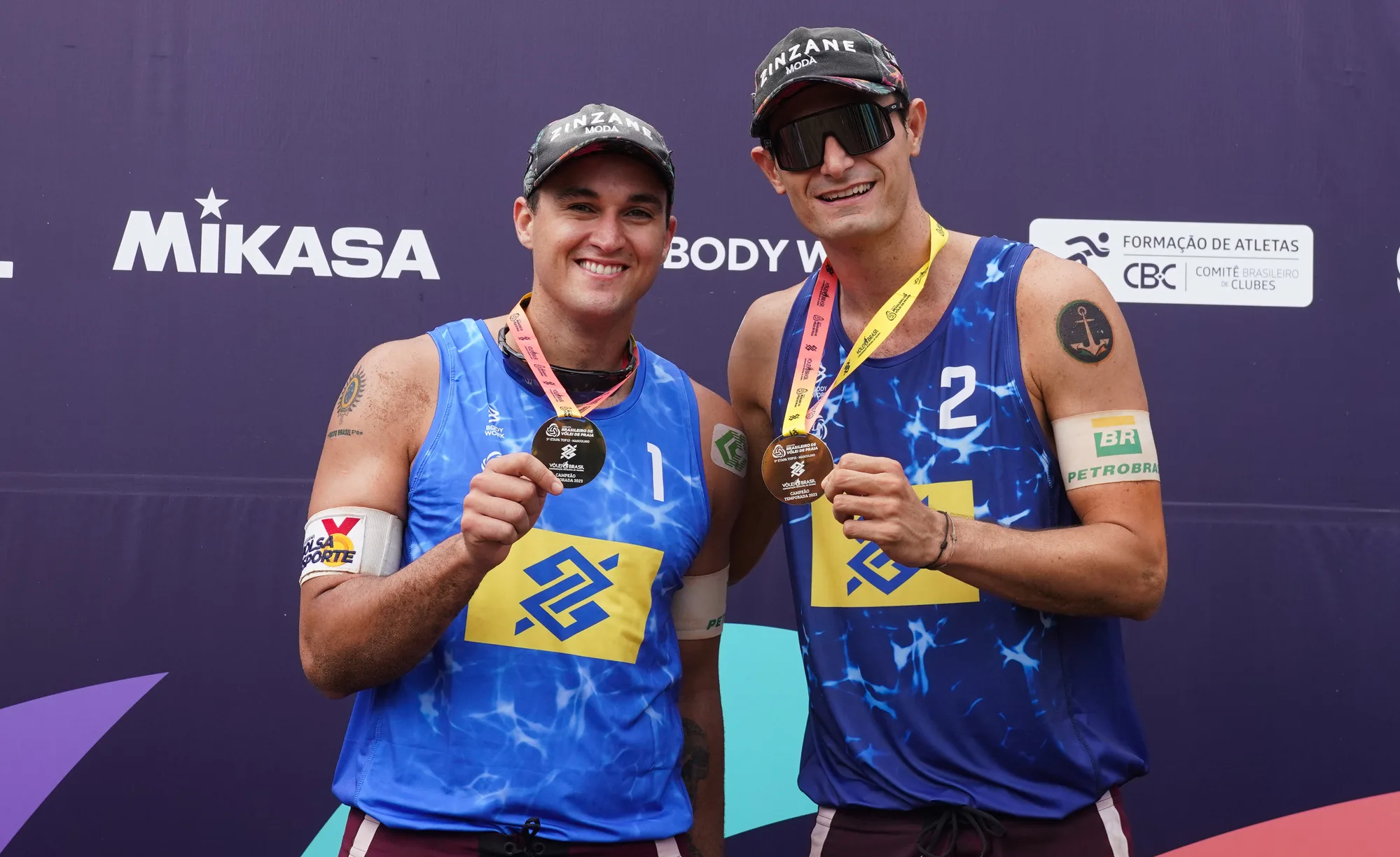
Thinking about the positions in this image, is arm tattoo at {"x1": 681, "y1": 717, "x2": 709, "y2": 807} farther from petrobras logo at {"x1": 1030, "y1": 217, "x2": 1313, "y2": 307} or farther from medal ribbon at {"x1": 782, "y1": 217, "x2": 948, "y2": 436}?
petrobras logo at {"x1": 1030, "y1": 217, "x2": 1313, "y2": 307}

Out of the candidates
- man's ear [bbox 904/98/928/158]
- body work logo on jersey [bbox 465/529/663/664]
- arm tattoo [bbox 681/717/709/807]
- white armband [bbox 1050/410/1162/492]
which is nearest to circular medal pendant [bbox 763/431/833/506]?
body work logo on jersey [bbox 465/529/663/664]

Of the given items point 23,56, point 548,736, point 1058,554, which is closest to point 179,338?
point 23,56

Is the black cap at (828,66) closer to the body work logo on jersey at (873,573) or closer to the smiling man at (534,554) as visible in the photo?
the smiling man at (534,554)

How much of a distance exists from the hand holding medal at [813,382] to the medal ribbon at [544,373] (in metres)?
0.29

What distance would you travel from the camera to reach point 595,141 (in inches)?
70.0

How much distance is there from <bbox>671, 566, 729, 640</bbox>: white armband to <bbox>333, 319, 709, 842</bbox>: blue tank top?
0.49 ft

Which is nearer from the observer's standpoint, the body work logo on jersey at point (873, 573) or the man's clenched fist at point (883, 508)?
the man's clenched fist at point (883, 508)

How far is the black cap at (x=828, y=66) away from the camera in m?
1.79

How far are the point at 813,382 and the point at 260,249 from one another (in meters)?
1.49

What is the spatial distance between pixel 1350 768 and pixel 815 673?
63.8 inches

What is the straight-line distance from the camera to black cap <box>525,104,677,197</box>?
178cm

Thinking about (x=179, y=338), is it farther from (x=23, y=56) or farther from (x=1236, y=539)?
(x=1236, y=539)

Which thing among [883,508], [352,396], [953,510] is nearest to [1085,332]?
[953,510]

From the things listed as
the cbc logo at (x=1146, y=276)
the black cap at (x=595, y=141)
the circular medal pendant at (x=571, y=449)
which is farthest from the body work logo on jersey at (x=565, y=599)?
the cbc logo at (x=1146, y=276)
